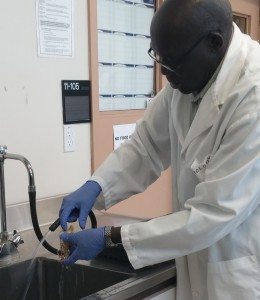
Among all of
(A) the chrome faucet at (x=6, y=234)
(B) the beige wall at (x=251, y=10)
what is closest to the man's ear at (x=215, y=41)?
(A) the chrome faucet at (x=6, y=234)

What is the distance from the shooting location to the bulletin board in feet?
5.93

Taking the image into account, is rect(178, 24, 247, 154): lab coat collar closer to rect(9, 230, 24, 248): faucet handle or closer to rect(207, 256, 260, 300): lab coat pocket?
rect(207, 256, 260, 300): lab coat pocket

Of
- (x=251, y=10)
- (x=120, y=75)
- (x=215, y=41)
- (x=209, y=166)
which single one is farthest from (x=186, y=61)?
(x=251, y=10)

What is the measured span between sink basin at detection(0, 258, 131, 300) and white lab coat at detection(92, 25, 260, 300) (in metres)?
0.24

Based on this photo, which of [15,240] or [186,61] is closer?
[186,61]

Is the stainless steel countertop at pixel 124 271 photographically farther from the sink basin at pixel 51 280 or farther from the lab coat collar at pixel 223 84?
the lab coat collar at pixel 223 84

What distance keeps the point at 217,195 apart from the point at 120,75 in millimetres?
1089

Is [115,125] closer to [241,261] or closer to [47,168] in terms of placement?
[47,168]

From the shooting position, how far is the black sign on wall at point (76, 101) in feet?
5.50

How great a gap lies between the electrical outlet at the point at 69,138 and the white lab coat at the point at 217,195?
1.74 feet

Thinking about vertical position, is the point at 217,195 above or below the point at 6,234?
above

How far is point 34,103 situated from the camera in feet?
5.16

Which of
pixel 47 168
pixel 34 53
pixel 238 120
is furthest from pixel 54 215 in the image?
pixel 238 120

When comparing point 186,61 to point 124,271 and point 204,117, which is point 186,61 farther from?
point 124,271
